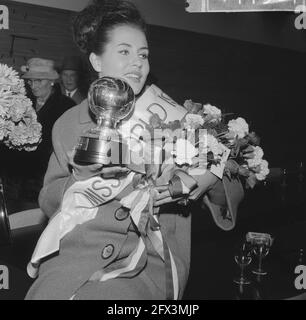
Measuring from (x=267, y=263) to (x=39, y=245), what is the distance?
981mm

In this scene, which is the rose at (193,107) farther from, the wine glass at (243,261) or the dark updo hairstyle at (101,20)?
the wine glass at (243,261)

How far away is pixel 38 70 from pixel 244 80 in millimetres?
2609

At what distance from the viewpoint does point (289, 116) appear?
5.94m

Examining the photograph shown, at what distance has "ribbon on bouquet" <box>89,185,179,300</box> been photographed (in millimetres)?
1376

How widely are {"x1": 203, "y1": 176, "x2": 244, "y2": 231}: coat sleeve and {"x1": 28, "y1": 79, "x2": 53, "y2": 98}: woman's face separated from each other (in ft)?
4.79

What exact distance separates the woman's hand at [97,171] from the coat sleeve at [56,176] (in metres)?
0.14

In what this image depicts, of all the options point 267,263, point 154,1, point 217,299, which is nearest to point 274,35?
point 154,1

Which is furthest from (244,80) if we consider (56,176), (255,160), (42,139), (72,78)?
(56,176)

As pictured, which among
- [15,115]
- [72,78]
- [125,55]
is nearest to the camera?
[125,55]

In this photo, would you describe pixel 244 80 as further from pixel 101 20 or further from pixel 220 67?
pixel 101 20

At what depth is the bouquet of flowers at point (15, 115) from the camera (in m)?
1.55

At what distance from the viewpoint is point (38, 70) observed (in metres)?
2.72

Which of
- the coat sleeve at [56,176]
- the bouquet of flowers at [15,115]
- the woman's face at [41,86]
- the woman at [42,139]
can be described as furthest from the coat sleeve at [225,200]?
the woman's face at [41,86]

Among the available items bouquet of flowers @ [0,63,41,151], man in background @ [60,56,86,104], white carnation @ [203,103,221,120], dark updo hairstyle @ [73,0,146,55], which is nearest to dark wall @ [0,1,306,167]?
man in background @ [60,56,86,104]
